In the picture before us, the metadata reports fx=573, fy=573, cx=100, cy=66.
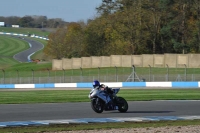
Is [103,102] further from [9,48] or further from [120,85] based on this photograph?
[9,48]

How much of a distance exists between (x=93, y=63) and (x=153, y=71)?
1506 cm

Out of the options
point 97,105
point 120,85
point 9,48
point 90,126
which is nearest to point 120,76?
point 120,85

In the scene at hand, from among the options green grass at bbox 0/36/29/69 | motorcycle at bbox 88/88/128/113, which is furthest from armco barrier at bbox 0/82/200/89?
green grass at bbox 0/36/29/69

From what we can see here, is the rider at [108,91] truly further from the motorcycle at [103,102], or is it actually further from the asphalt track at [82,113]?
the asphalt track at [82,113]

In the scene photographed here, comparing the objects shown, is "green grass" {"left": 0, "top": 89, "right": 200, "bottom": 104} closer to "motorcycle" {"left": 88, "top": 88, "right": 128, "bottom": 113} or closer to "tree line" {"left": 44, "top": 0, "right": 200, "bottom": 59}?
"motorcycle" {"left": 88, "top": 88, "right": 128, "bottom": 113}

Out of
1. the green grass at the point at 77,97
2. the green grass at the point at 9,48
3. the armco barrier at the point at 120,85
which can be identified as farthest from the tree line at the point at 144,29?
the green grass at the point at 77,97

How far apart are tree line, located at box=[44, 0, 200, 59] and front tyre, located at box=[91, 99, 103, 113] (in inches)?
2360

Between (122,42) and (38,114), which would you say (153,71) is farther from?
(38,114)

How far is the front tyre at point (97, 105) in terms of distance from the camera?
70.0 ft

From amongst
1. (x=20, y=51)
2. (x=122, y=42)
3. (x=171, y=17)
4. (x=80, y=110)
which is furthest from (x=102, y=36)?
(x=80, y=110)

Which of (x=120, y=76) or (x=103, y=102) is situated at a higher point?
(x=120, y=76)

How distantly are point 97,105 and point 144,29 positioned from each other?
6589 cm

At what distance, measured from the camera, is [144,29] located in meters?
86.6

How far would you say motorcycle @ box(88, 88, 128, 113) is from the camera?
21.2 m
